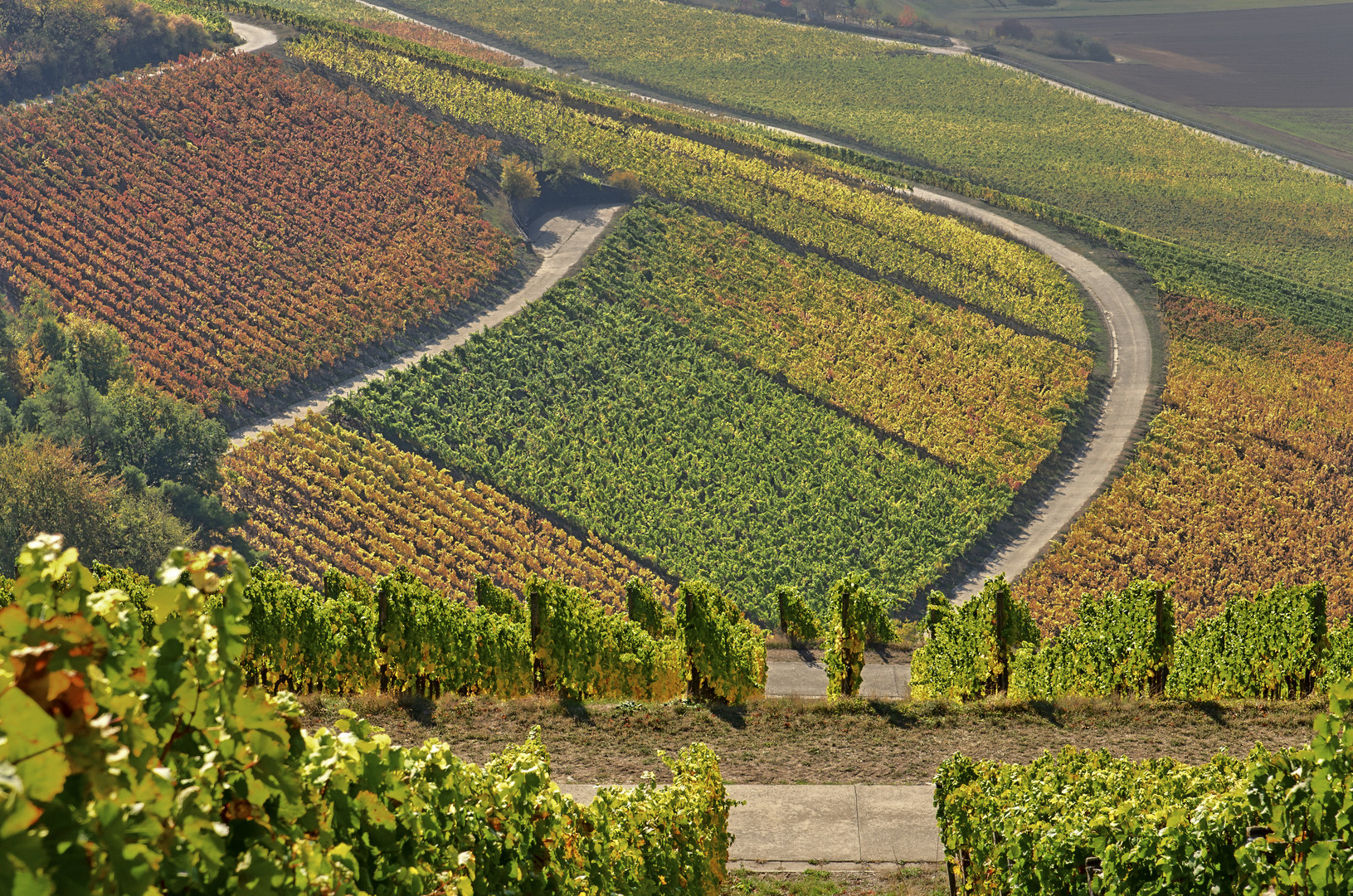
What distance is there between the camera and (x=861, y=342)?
48438 mm

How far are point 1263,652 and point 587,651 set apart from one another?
10878mm

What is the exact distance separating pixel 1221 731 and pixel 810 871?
7.38 meters

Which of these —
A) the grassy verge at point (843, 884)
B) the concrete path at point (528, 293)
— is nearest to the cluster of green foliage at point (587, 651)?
the grassy verge at point (843, 884)

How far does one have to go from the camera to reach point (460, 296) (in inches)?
1984

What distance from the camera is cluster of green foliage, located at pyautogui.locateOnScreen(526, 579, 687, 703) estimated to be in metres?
17.3

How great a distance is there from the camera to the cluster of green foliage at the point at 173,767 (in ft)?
9.96

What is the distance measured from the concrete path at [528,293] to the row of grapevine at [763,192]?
498 centimetres

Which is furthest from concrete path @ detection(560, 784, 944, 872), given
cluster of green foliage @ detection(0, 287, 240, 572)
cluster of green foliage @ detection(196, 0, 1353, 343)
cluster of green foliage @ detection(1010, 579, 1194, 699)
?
cluster of green foliage @ detection(196, 0, 1353, 343)

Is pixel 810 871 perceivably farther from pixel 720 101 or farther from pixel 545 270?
pixel 720 101

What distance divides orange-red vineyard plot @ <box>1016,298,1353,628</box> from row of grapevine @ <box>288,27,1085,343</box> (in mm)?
7242

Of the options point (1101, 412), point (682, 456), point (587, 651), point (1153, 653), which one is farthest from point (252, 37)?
point (1153, 653)

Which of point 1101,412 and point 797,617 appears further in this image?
point 1101,412

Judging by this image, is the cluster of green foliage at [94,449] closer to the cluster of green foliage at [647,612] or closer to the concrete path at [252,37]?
the cluster of green foliage at [647,612]

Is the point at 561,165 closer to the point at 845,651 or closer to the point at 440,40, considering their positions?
the point at 440,40
